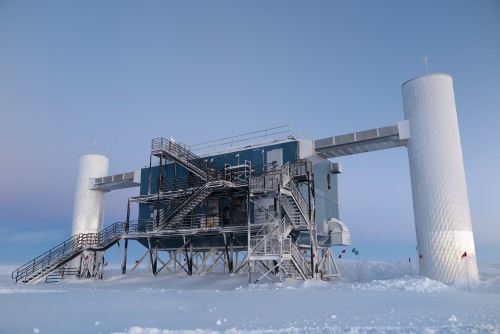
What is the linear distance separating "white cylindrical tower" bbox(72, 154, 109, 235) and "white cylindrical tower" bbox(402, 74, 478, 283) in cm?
3259

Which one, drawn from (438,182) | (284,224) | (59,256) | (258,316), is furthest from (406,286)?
(59,256)

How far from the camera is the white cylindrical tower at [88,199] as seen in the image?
138 feet

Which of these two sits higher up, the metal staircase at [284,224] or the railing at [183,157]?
the railing at [183,157]

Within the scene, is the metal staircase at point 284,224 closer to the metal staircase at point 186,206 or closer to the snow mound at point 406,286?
the metal staircase at point 186,206

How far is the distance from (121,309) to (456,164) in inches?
887

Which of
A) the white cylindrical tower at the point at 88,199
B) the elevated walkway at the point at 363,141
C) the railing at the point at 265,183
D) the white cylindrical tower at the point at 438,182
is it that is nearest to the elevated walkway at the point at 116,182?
the white cylindrical tower at the point at 88,199

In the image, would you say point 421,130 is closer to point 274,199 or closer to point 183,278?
point 274,199

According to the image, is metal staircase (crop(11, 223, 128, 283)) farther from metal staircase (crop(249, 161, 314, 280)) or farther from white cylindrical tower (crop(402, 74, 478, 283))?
white cylindrical tower (crop(402, 74, 478, 283))

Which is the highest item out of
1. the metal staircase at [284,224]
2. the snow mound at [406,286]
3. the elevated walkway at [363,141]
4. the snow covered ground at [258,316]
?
the elevated walkway at [363,141]

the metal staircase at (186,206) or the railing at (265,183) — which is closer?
the railing at (265,183)

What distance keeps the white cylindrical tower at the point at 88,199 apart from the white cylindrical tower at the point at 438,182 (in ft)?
107

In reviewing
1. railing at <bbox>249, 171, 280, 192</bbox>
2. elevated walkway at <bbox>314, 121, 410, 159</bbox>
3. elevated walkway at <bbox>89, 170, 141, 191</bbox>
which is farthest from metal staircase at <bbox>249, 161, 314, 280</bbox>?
elevated walkway at <bbox>89, 170, 141, 191</bbox>

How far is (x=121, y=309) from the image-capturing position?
13.1m

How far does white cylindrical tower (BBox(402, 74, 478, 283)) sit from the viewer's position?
80.4 feet
